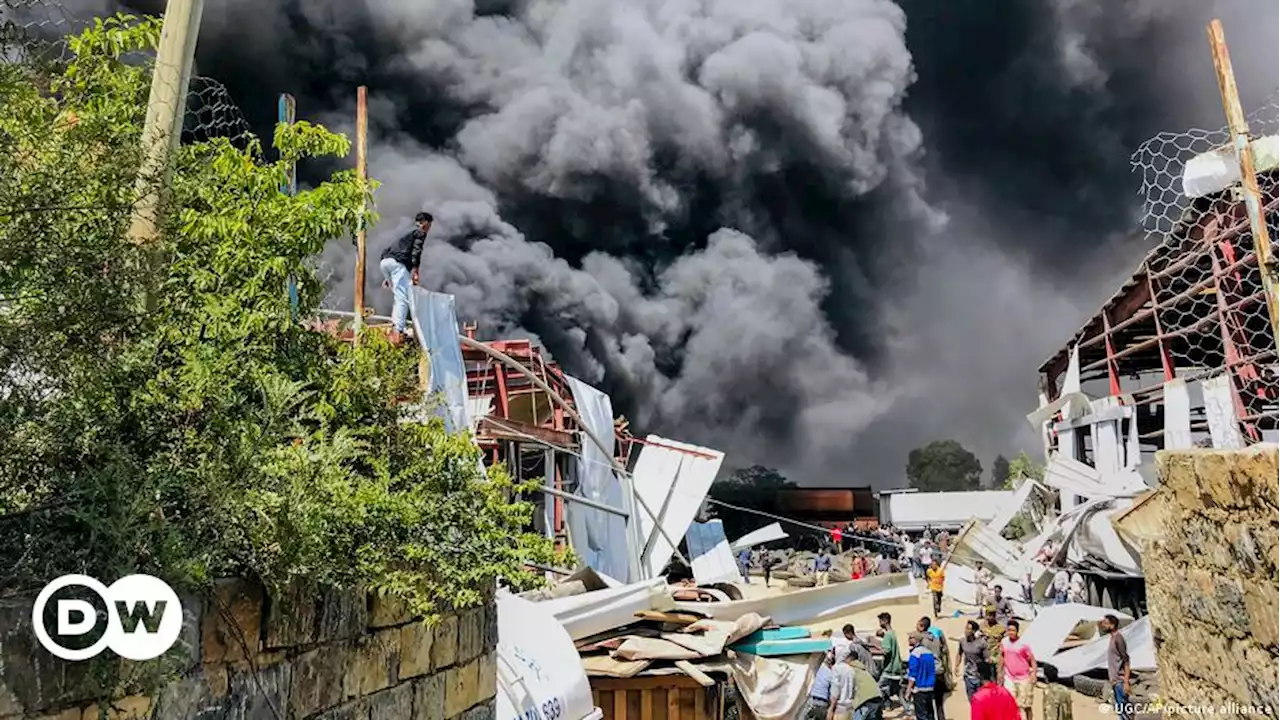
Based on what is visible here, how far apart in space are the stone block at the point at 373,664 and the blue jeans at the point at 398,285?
16.3 ft

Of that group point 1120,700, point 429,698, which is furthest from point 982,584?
point 429,698

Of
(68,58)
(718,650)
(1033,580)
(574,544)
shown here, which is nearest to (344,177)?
(68,58)

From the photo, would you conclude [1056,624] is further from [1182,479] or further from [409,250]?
[409,250]

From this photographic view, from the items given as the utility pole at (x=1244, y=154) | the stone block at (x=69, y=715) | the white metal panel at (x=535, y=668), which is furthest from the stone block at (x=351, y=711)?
the utility pole at (x=1244, y=154)

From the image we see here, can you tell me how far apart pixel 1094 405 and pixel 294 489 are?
22345 mm

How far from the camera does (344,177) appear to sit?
12.0 feet

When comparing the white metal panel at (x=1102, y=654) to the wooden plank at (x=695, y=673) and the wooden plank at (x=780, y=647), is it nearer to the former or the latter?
the wooden plank at (x=780, y=647)

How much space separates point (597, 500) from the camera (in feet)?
43.1

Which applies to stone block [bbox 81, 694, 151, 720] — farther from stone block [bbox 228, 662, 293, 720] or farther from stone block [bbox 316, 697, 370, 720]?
stone block [bbox 316, 697, 370, 720]

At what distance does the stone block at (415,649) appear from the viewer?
337cm

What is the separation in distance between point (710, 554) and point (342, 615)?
49.5 feet

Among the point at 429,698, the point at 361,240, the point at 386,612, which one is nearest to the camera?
the point at 386,612

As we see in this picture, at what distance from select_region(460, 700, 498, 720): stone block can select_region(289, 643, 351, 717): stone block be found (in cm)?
99

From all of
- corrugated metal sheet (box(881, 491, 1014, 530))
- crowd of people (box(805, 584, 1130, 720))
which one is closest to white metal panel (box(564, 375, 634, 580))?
crowd of people (box(805, 584, 1130, 720))
